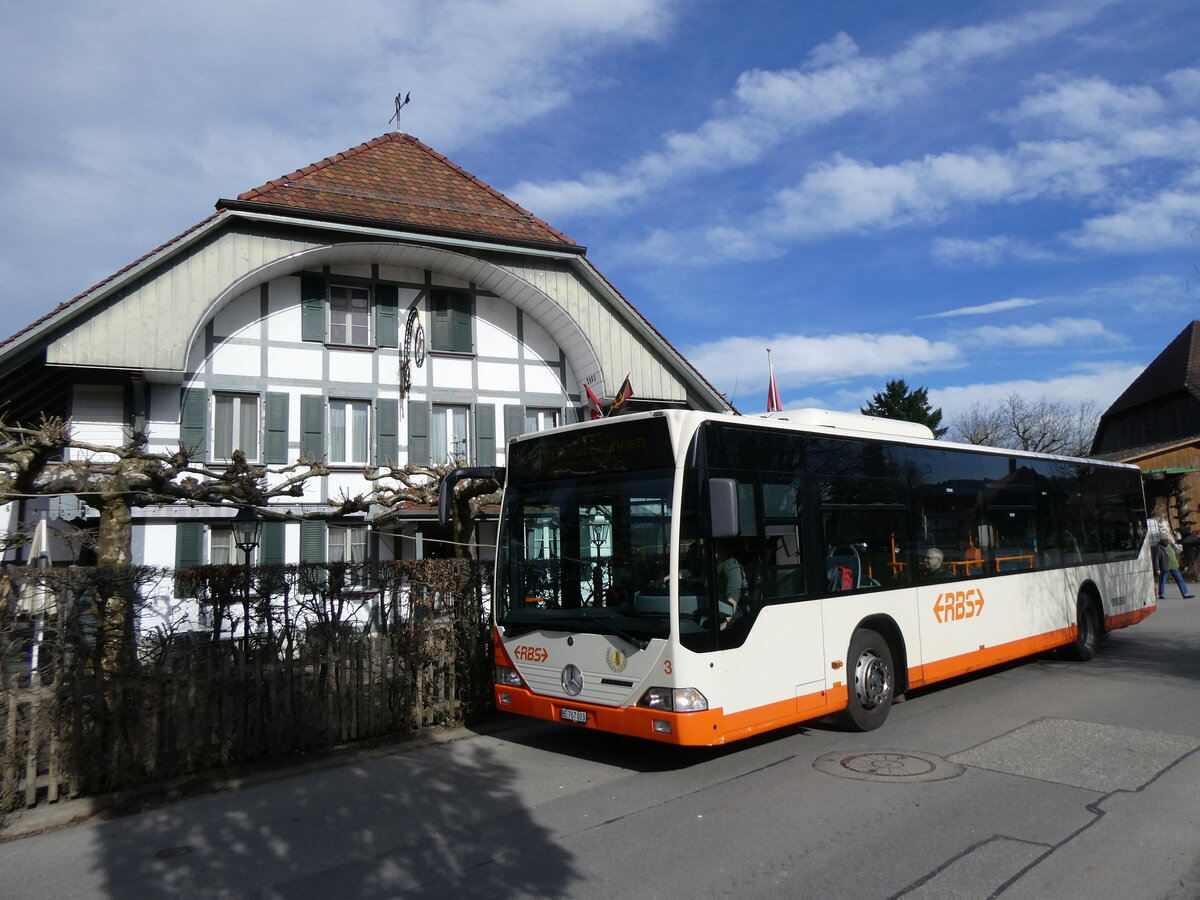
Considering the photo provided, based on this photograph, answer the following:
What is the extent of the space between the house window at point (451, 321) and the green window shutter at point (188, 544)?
6511mm

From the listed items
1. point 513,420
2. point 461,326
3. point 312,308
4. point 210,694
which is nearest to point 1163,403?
point 513,420

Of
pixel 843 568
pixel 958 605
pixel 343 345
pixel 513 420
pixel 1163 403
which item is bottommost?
pixel 958 605

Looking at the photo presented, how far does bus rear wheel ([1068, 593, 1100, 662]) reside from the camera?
1212 centimetres

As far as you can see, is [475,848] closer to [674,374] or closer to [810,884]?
[810,884]

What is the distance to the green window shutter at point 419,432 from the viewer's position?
20.0m

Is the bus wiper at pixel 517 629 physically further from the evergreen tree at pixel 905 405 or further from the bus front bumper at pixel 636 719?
the evergreen tree at pixel 905 405

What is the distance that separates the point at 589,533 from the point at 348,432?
13.5 metres

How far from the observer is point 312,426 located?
18.9 metres

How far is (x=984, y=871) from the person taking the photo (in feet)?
15.6

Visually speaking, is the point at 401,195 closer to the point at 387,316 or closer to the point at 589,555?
the point at 387,316

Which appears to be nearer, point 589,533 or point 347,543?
point 589,533

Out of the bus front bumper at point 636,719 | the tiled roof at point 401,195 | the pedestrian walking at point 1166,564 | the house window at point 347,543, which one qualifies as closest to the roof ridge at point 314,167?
the tiled roof at point 401,195

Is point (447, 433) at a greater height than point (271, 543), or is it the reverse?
point (447, 433)

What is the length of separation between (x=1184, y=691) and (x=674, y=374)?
1410cm
